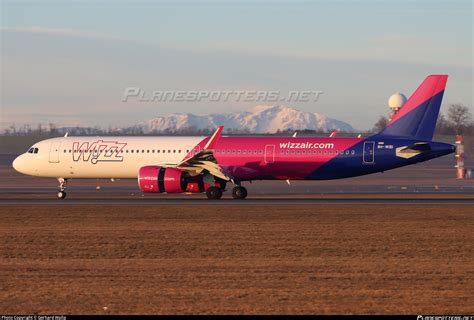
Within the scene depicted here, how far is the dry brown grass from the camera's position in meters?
15.3

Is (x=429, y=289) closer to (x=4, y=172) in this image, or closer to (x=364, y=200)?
Answer: (x=364, y=200)

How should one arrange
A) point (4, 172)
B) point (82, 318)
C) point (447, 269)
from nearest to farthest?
point (82, 318) < point (447, 269) < point (4, 172)

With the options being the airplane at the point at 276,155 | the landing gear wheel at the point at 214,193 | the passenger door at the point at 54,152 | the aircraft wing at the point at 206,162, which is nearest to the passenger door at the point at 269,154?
the airplane at the point at 276,155

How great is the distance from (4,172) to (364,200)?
46856 millimetres

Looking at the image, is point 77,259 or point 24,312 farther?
point 77,259

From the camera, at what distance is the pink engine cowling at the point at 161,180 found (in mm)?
41562

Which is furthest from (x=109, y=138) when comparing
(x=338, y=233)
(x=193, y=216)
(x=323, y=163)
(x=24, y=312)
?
(x=24, y=312)

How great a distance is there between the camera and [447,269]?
63.5 ft

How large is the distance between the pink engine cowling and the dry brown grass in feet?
25.8

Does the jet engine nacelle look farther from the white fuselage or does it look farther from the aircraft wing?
the white fuselage

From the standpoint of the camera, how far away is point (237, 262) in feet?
66.9

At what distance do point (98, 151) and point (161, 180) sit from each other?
592 cm

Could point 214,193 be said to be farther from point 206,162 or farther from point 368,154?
point 368,154

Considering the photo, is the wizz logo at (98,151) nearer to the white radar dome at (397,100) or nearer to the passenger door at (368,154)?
the passenger door at (368,154)
